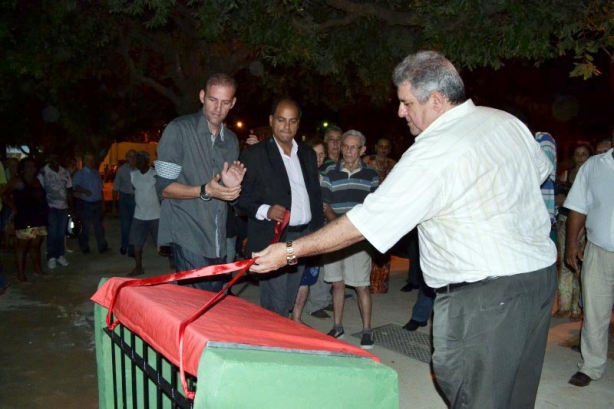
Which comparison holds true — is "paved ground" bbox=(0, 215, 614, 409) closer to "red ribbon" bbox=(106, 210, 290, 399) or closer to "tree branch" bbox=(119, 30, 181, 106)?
"red ribbon" bbox=(106, 210, 290, 399)

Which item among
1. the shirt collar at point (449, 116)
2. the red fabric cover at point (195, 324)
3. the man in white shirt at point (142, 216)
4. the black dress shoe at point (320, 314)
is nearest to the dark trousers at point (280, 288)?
the red fabric cover at point (195, 324)

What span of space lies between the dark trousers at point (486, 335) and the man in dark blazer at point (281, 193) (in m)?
1.95

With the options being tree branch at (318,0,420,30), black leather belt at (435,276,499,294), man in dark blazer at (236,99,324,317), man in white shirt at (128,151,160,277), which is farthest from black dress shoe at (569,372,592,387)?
man in white shirt at (128,151,160,277)

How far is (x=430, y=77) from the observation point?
2.75 meters

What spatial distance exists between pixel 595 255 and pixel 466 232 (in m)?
2.81

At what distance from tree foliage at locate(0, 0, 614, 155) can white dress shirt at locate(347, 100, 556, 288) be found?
544 cm

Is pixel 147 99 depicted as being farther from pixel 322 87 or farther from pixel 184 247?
pixel 184 247

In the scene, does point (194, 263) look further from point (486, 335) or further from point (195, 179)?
point (486, 335)

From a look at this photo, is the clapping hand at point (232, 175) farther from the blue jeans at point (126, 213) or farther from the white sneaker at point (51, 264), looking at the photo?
the blue jeans at point (126, 213)

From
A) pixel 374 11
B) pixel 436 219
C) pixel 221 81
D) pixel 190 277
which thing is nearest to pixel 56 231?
pixel 374 11

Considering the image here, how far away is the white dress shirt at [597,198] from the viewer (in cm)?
476

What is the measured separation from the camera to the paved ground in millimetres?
4715

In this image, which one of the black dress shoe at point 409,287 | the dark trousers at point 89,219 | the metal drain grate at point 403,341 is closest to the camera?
the metal drain grate at point 403,341

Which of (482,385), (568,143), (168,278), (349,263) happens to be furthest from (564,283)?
(568,143)
